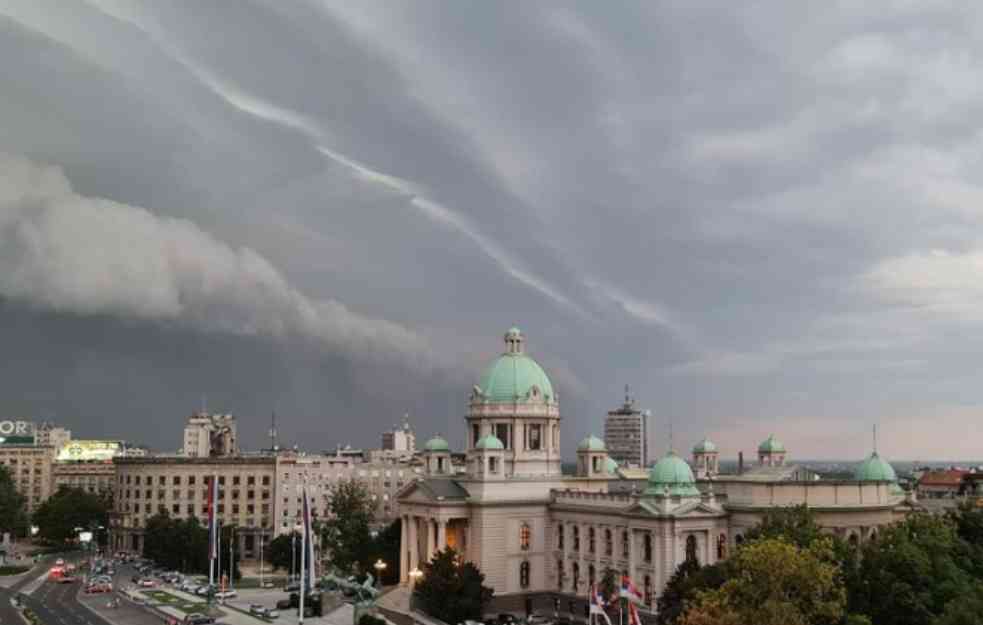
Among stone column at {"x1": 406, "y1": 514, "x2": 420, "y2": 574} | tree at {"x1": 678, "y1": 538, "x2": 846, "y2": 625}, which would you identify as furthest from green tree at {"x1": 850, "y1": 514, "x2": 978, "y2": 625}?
stone column at {"x1": 406, "y1": 514, "x2": 420, "y2": 574}

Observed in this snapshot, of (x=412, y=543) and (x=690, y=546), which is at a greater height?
(x=690, y=546)

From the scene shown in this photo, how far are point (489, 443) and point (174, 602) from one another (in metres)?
46.2

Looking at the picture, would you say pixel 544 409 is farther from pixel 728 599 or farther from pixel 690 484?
pixel 728 599

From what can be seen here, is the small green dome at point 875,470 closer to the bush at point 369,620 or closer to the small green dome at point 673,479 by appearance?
the small green dome at point 673,479

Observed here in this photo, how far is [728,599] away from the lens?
70.9 meters

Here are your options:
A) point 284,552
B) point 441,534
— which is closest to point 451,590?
point 441,534

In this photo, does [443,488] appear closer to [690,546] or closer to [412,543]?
[412,543]

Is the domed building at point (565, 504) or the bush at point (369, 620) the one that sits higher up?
the domed building at point (565, 504)

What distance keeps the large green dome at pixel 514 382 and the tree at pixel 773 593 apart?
6475 cm

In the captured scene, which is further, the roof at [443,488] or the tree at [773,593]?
the roof at [443,488]

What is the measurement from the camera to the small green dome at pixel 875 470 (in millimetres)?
115438

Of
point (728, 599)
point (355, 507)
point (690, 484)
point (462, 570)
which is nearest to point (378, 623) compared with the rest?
point (462, 570)

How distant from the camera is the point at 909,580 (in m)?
78.6

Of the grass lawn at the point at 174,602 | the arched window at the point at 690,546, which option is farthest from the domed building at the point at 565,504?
the grass lawn at the point at 174,602
